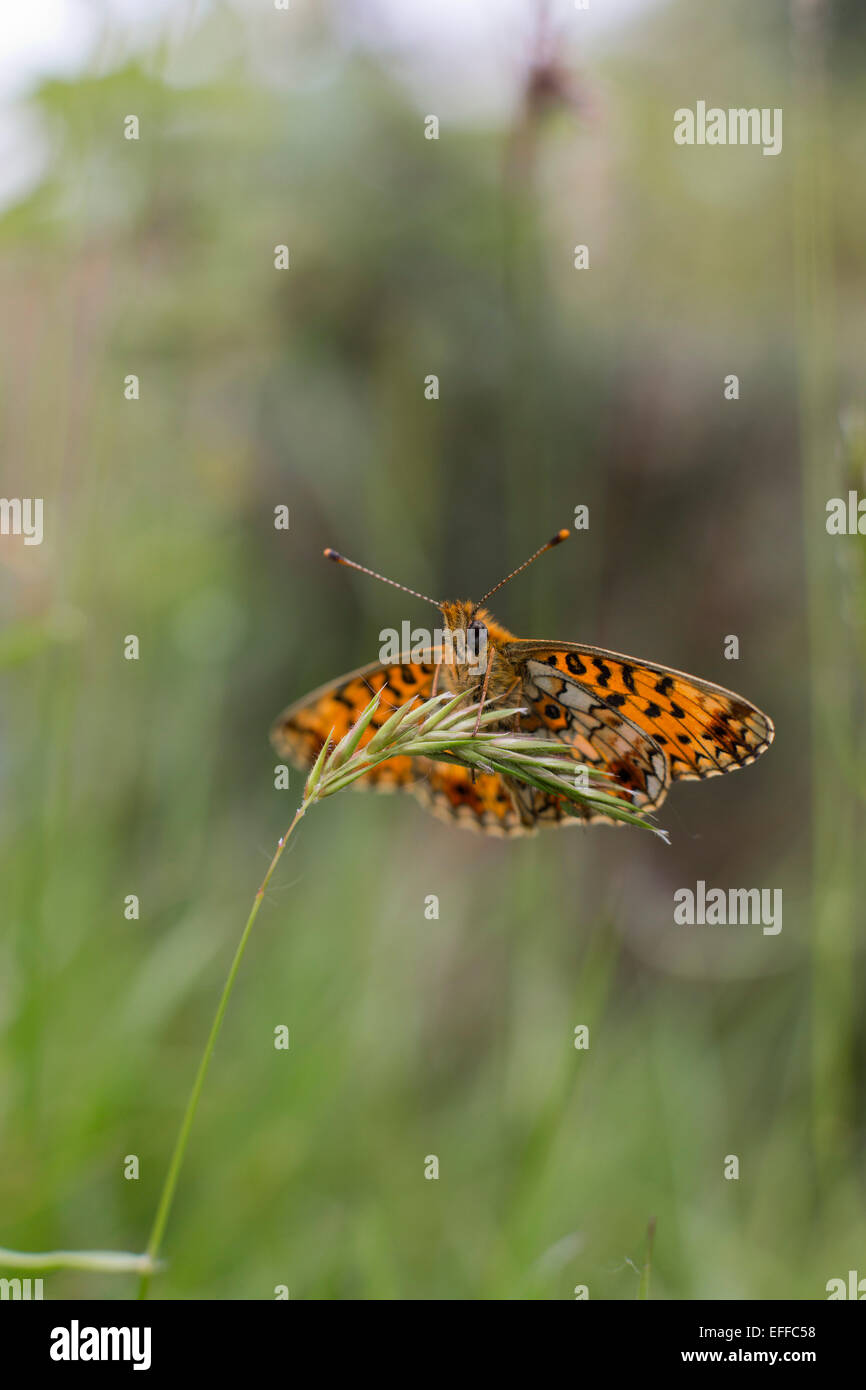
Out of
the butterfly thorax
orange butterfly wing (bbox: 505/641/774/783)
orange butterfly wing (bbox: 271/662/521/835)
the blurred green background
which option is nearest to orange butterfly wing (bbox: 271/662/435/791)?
orange butterfly wing (bbox: 271/662/521/835)

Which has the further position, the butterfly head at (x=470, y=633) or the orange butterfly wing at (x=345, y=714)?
the orange butterfly wing at (x=345, y=714)

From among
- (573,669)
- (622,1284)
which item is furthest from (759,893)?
(573,669)

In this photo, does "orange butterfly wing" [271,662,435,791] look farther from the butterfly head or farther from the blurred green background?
the blurred green background

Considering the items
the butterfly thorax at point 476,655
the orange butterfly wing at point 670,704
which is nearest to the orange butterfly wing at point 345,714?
the butterfly thorax at point 476,655

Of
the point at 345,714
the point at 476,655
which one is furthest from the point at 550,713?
the point at 345,714

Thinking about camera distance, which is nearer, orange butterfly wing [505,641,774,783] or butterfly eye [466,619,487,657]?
orange butterfly wing [505,641,774,783]

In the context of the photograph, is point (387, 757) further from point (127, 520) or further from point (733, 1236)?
point (127, 520)

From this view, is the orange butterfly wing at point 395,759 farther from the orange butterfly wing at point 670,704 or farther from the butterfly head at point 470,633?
the orange butterfly wing at point 670,704
